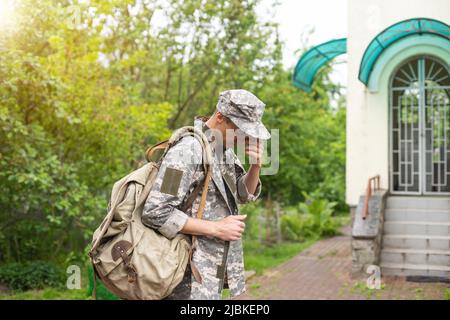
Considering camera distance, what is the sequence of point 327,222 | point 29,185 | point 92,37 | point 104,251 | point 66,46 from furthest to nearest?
point 327,222 → point 92,37 → point 66,46 → point 29,185 → point 104,251

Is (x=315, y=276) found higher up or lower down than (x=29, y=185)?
lower down

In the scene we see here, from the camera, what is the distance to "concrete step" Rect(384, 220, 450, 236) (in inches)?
399

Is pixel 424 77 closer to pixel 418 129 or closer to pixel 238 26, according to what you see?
pixel 418 129

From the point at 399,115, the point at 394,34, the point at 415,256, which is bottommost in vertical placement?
the point at 415,256

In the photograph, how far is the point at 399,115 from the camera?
11.1 meters

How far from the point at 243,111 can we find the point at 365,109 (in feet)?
29.2

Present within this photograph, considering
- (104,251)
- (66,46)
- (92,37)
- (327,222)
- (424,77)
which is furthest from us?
(327,222)

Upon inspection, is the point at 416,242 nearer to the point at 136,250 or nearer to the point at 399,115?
the point at 399,115

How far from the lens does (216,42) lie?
1214 centimetres

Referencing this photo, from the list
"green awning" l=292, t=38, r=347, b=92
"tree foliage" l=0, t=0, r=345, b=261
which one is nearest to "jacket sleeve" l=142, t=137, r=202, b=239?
"tree foliage" l=0, t=0, r=345, b=261

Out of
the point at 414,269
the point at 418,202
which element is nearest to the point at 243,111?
the point at 414,269

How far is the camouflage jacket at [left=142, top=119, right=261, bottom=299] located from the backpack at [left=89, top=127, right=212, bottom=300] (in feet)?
0.14
